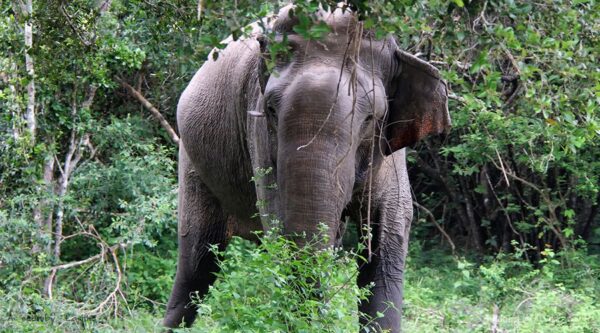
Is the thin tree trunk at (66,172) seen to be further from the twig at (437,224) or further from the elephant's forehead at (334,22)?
the elephant's forehead at (334,22)

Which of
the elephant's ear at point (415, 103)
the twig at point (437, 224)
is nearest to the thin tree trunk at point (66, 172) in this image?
the twig at point (437, 224)

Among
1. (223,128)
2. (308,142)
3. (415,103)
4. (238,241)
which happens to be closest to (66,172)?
(238,241)

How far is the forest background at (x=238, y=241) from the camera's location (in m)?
4.90

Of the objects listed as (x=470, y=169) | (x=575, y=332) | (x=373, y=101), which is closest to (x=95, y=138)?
(x=470, y=169)

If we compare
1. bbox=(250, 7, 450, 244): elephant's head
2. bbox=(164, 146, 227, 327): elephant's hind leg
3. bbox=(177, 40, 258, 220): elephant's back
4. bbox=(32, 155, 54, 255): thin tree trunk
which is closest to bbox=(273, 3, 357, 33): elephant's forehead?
bbox=(250, 7, 450, 244): elephant's head

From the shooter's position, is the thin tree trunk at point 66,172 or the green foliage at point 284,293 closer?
the green foliage at point 284,293

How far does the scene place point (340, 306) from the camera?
16.6ft

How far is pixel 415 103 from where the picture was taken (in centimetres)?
585

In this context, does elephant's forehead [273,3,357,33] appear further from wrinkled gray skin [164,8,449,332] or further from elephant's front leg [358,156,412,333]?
elephant's front leg [358,156,412,333]

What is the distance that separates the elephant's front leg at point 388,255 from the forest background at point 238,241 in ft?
0.65

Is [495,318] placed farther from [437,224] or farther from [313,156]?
[437,224]

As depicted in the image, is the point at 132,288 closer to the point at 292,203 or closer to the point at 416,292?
the point at 416,292

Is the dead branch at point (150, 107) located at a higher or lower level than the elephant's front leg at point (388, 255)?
lower

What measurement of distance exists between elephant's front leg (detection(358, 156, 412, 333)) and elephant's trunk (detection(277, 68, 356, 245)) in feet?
3.00
